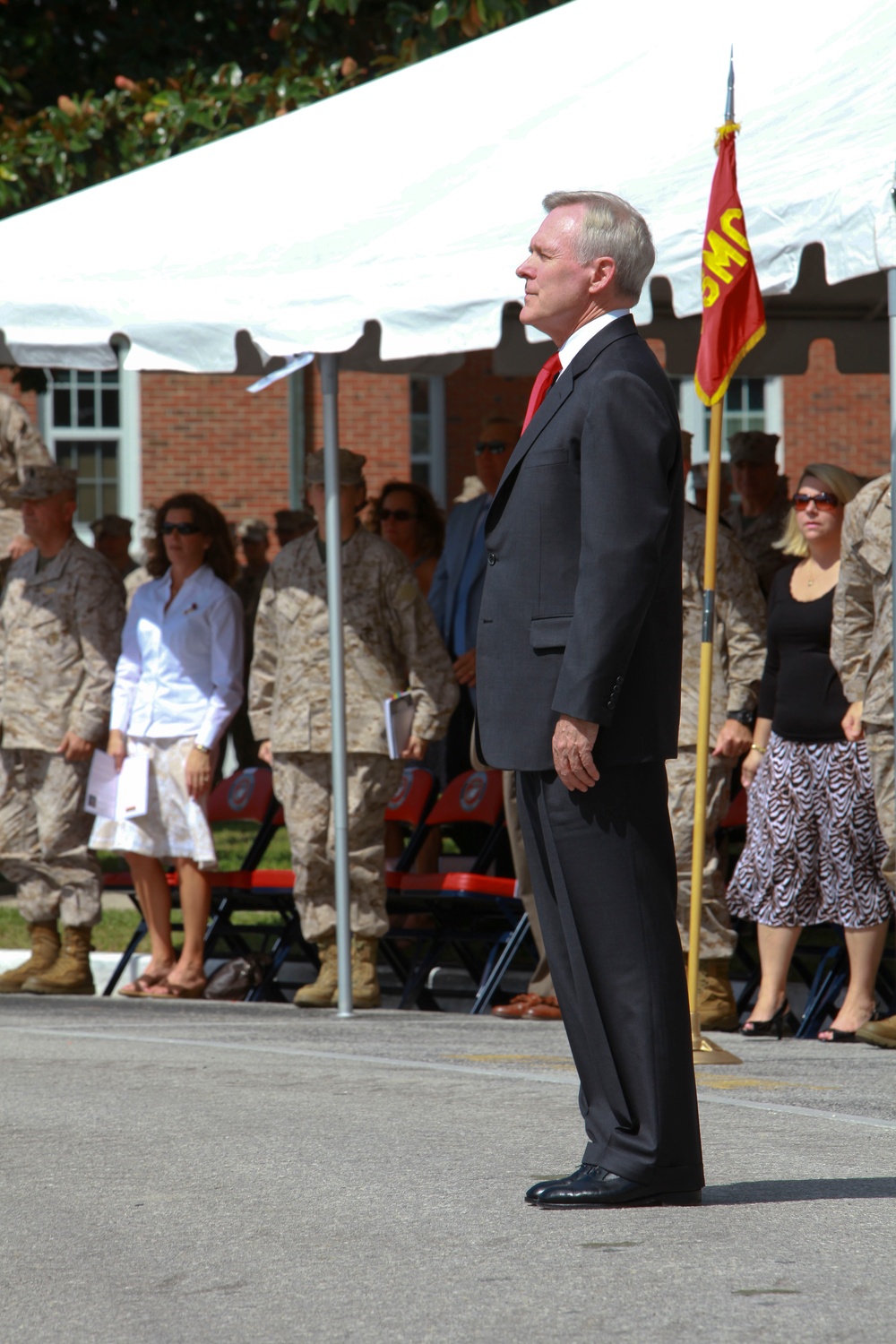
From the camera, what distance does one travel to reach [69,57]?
13.8 m

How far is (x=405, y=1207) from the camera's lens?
14.2ft

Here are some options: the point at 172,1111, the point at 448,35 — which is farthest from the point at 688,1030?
the point at 448,35

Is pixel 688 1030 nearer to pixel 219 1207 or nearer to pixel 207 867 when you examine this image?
pixel 219 1207

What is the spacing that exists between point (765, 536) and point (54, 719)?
3544 mm

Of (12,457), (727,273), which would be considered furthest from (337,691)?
(12,457)

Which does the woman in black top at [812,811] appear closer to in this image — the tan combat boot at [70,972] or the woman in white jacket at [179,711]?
the woman in white jacket at [179,711]

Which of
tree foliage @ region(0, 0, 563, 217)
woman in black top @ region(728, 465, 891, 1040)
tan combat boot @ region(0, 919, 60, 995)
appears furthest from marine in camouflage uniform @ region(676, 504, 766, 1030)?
tree foliage @ region(0, 0, 563, 217)

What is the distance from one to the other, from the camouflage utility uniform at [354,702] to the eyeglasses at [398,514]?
6.11ft

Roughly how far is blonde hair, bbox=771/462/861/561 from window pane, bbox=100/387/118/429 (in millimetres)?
15717

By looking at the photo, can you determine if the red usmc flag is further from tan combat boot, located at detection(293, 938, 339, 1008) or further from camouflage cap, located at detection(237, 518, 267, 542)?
camouflage cap, located at detection(237, 518, 267, 542)

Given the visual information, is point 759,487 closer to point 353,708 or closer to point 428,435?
point 353,708

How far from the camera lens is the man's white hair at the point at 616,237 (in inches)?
166

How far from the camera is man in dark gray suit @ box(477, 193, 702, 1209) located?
13.3 ft

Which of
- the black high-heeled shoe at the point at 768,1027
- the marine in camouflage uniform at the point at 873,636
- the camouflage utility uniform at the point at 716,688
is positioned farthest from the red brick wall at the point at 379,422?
the marine in camouflage uniform at the point at 873,636
